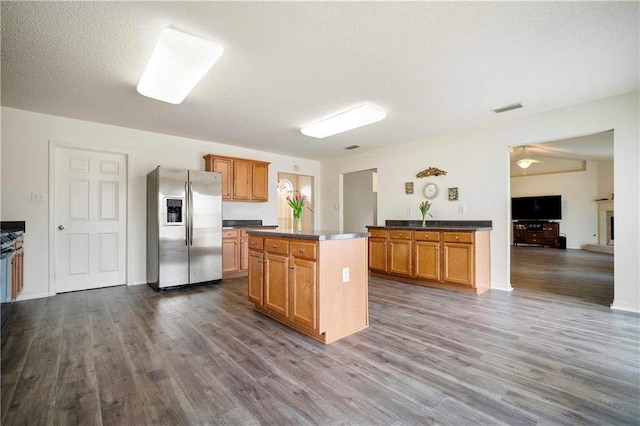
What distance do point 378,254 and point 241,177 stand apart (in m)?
2.89

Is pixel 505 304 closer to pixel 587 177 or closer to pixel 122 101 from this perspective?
pixel 122 101

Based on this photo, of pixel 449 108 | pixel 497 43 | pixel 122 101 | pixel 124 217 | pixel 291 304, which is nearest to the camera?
pixel 497 43

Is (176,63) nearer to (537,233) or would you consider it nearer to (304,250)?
(304,250)

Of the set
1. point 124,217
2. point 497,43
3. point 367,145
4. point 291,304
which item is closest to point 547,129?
point 497,43

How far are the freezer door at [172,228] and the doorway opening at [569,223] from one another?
4.99 meters

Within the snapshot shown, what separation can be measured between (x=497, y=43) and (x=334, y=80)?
138cm

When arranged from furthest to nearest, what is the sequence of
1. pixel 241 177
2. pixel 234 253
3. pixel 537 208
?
pixel 537 208, pixel 241 177, pixel 234 253

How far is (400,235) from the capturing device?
4684 millimetres

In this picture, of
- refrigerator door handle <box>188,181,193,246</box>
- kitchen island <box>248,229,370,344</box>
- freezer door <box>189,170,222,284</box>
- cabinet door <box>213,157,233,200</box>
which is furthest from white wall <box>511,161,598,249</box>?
refrigerator door handle <box>188,181,193,246</box>

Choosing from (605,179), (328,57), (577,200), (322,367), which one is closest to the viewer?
(322,367)

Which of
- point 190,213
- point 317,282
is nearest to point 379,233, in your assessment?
point 317,282

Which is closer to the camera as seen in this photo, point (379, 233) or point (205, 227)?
point (205, 227)

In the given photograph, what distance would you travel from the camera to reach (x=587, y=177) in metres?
8.91

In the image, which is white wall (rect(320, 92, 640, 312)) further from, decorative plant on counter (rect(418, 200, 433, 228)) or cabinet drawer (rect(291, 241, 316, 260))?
cabinet drawer (rect(291, 241, 316, 260))
